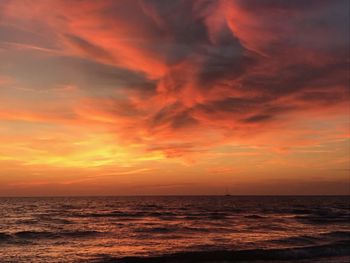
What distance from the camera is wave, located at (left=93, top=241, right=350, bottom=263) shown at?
894 inches

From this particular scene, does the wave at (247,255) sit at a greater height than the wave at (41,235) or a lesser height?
lesser

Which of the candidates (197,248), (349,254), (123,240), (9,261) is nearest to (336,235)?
(349,254)

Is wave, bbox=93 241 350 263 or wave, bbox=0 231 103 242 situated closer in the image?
wave, bbox=93 241 350 263

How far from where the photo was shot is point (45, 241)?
1218 inches

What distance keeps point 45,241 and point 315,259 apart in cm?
2094

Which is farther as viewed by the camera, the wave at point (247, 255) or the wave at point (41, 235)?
the wave at point (41, 235)

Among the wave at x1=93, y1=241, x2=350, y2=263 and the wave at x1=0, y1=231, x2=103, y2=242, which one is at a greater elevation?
the wave at x1=0, y1=231, x2=103, y2=242

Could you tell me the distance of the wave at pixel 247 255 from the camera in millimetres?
22719

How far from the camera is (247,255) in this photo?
2373cm

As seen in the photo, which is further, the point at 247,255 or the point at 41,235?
the point at 41,235

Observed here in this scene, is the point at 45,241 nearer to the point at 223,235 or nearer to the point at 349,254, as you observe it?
A: the point at 223,235

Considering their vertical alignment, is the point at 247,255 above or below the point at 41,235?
below

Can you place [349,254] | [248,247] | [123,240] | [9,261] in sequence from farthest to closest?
[123,240] → [248,247] → [349,254] → [9,261]

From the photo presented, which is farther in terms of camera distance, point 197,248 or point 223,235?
point 223,235
